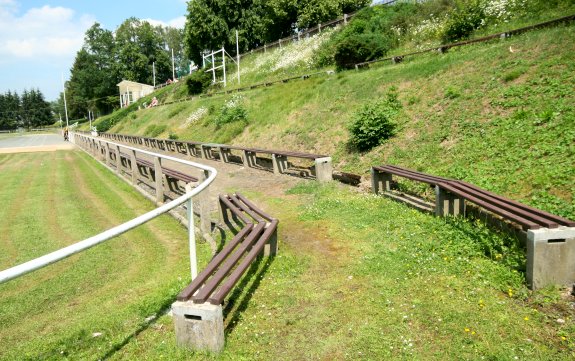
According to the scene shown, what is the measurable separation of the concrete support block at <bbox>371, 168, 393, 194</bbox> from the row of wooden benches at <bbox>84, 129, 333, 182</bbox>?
165 cm

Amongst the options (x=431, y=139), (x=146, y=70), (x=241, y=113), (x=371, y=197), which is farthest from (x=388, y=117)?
(x=146, y=70)

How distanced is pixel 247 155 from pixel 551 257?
10412 mm

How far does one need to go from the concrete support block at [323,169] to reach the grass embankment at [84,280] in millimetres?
3479

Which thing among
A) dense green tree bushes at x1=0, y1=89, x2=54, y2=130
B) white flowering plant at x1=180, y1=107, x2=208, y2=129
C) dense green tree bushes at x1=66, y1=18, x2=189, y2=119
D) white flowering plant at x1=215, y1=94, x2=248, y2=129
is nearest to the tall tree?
dense green tree bushes at x1=66, y1=18, x2=189, y2=119

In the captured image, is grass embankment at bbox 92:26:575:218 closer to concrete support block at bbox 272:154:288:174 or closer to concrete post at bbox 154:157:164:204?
concrete support block at bbox 272:154:288:174

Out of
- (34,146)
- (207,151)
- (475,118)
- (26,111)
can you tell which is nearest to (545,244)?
(475,118)

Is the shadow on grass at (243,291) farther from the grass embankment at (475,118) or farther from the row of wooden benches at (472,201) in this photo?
the grass embankment at (475,118)

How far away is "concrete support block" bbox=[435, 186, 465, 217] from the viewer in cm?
566

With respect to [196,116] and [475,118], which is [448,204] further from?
[196,116]

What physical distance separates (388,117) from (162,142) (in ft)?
53.0

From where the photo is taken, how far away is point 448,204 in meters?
5.76

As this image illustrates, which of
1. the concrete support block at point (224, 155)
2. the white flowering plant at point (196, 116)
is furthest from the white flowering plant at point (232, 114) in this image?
the white flowering plant at point (196, 116)

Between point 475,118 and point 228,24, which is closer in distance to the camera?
point 475,118

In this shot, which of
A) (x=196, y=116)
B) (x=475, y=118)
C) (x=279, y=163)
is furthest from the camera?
(x=196, y=116)
